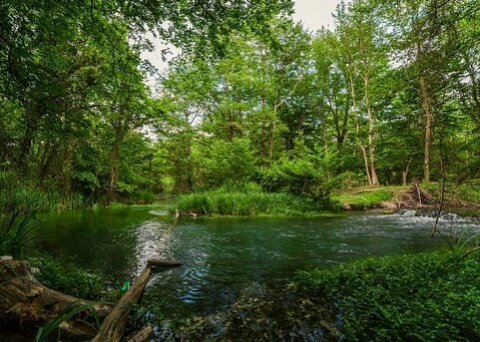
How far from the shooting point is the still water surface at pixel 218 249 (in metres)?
5.04

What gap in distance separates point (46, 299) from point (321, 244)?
6.66m

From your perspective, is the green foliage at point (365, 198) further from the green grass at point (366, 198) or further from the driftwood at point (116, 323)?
the driftwood at point (116, 323)

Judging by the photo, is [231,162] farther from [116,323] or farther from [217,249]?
Answer: [116,323]

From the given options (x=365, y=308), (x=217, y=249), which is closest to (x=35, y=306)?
(x=365, y=308)

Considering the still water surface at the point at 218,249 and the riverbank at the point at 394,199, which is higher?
the riverbank at the point at 394,199

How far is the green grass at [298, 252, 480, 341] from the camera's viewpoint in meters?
3.11

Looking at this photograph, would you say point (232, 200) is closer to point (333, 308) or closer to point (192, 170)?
point (333, 308)

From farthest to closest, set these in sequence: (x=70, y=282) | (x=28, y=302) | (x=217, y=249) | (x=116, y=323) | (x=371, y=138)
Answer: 1. (x=371, y=138)
2. (x=217, y=249)
3. (x=70, y=282)
4. (x=28, y=302)
5. (x=116, y=323)

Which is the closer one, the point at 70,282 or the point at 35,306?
the point at 35,306

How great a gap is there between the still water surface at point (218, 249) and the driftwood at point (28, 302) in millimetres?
1139

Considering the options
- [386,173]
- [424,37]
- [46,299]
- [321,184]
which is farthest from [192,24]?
[386,173]

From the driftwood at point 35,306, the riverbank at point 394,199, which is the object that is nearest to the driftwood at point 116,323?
the driftwood at point 35,306

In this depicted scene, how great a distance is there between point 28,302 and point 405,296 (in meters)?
4.51

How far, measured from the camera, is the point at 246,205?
15.6 metres
